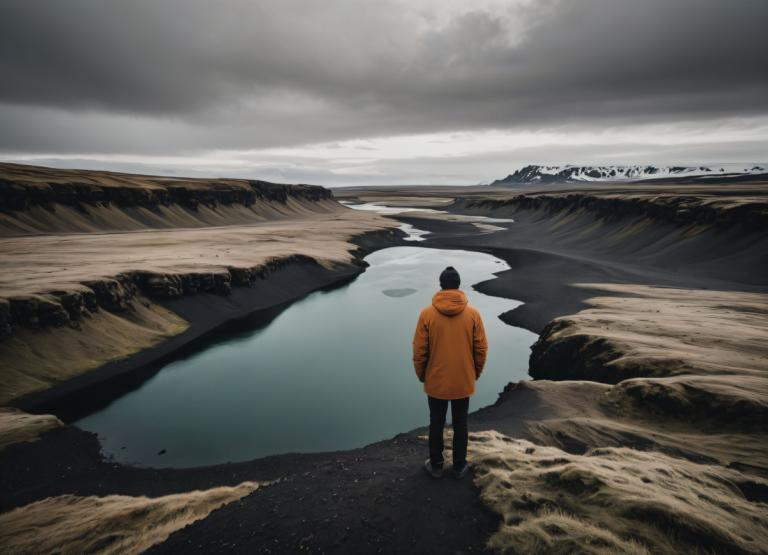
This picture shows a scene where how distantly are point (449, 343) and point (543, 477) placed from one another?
11.3 ft

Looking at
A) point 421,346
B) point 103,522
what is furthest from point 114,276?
point 421,346

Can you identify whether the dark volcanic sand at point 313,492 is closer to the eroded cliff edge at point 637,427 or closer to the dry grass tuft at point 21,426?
the dry grass tuft at point 21,426

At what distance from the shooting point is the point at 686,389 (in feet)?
43.9

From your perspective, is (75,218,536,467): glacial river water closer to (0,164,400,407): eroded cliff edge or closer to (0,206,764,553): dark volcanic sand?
(0,206,764,553): dark volcanic sand

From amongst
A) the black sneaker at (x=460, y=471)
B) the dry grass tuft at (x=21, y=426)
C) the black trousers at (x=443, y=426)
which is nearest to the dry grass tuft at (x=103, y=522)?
the dry grass tuft at (x=21, y=426)

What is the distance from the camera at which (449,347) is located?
726 cm

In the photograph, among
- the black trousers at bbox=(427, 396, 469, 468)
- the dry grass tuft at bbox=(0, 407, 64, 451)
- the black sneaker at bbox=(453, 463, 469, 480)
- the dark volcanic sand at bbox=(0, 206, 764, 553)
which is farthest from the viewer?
the dry grass tuft at bbox=(0, 407, 64, 451)

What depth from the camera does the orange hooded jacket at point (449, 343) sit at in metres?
7.25

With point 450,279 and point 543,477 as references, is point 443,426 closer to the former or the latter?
point 543,477

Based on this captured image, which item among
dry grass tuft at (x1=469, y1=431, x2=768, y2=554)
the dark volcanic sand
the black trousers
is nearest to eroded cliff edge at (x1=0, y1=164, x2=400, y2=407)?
the dark volcanic sand

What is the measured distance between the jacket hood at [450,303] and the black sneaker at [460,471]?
3.27 m

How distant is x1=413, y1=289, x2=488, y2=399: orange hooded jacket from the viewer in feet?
23.8

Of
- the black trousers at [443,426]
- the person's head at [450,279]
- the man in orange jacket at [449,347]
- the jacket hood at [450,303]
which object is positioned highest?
the person's head at [450,279]

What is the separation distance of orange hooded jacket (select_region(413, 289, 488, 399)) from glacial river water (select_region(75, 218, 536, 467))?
12.2m
